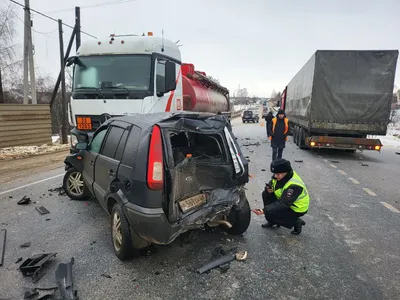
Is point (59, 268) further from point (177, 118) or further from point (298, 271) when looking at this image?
point (298, 271)

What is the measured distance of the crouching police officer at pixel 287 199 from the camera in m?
3.89

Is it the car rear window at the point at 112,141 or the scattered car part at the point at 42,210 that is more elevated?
the car rear window at the point at 112,141

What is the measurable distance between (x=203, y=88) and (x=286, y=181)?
810 cm

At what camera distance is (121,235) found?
3238 mm

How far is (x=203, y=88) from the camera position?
11.5 m

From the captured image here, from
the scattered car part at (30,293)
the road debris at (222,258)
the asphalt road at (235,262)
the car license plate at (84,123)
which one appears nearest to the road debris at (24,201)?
the asphalt road at (235,262)

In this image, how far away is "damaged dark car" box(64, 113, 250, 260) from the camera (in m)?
2.99

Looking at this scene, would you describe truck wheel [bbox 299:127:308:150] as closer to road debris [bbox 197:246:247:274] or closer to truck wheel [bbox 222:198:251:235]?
truck wheel [bbox 222:198:251:235]

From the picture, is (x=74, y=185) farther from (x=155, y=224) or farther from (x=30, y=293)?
(x=155, y=224)

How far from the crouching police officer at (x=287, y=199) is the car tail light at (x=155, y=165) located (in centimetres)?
175

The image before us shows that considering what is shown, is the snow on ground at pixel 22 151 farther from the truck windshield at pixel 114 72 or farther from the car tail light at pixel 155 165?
the car tail light at pixel 155 165

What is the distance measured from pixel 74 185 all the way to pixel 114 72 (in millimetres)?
2806

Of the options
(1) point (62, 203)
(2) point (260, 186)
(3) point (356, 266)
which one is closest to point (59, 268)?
(1) point (62, 203)

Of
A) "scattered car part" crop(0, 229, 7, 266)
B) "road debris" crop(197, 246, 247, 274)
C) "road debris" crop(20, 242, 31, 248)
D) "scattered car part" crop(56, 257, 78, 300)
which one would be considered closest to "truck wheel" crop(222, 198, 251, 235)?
"road debris" crop(197, 246, 247, 274)
